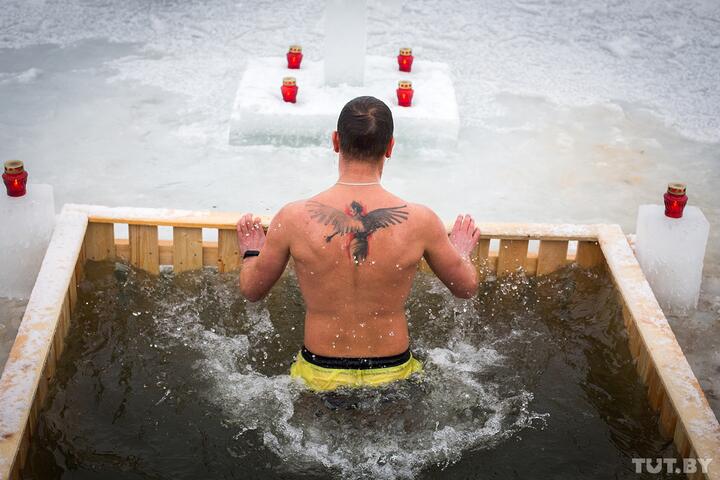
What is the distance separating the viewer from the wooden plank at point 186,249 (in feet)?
13.5

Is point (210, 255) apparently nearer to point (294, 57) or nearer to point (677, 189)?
point (677, 189)

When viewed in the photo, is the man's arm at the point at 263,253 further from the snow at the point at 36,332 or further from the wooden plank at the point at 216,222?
the wooden plank at the point at 216,222

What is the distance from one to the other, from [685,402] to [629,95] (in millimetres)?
4500

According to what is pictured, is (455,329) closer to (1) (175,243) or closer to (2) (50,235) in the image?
(1) (175,243)

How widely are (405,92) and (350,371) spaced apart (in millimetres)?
3065

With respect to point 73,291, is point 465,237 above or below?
above

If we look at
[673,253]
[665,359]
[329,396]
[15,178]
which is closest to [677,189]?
[673,253]

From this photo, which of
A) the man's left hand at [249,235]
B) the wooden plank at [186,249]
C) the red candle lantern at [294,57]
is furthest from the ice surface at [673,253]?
the red candle lantern at [294,57]

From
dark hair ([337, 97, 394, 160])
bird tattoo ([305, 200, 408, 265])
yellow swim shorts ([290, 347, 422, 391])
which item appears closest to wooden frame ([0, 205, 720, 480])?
yellow swim shorts ([290, 347, 422, 391])

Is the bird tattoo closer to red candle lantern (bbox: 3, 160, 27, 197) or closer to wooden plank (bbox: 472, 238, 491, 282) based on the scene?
wooden plank (bbox: 472, 238, 491, 282)

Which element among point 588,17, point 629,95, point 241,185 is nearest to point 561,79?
point 629,95

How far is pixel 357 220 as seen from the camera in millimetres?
2861

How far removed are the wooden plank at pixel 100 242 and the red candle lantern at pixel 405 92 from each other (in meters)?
2.34

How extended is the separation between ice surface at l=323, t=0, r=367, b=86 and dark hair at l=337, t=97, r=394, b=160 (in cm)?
324
